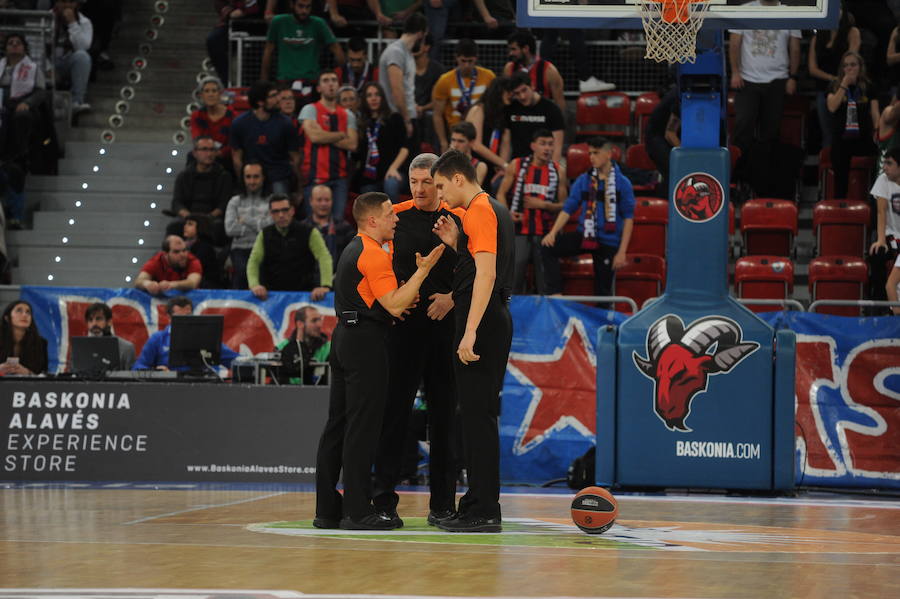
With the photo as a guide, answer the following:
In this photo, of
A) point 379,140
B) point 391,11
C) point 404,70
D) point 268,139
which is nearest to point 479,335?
point 379,140

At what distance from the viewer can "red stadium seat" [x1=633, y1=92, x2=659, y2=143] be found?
17.5m

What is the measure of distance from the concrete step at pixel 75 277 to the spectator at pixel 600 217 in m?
5.51

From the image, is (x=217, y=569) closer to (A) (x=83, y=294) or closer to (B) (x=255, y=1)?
(A) (x=83, y=294)

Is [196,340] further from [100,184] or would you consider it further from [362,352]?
[100,184]

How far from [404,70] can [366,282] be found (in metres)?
9.15

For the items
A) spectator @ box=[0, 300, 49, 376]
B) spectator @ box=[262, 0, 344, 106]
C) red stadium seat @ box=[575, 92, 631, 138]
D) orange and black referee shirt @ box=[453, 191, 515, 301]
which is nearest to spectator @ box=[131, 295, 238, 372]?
spectator @ box=[0, 300, 49, 376]

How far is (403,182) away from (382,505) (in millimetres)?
8037

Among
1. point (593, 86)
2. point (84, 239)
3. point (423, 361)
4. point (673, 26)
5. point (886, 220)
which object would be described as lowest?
point (423, 361)

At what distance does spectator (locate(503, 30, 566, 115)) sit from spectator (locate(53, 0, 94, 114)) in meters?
6.44

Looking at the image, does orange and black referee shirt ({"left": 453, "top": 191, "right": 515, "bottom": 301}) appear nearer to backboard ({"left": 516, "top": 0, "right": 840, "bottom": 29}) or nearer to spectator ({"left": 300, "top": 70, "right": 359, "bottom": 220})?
backboard ({"left": 516, "top": 0, "right": 840, "bottom": 29})

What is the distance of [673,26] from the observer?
34.7 ft

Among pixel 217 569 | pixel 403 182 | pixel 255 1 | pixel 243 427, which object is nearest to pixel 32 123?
pixel 255 1

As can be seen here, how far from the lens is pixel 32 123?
17516 mm

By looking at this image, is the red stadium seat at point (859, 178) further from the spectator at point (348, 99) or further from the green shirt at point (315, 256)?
the green shirt at point (315, 256)
